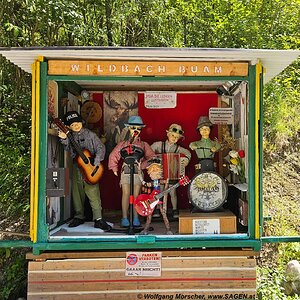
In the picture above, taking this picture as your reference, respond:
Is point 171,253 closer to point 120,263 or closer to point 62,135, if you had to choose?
point 120,263

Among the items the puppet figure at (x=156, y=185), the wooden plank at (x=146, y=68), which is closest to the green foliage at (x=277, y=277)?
the puppet figure at (x=156, y=185)

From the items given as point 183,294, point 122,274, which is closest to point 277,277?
point 183,294

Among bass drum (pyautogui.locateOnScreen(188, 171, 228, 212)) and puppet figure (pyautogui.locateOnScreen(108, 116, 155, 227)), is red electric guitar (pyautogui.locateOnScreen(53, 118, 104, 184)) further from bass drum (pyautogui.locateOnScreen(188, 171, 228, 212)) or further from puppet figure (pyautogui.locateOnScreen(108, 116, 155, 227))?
bass drum (pyautogui.locateOnScreen(188, 171, 228, 212))

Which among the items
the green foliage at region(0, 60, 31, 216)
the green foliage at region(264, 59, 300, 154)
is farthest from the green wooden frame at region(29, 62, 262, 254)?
the green foliage at region(264, 59, 300, 154)

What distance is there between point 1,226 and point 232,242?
3964 millimetres

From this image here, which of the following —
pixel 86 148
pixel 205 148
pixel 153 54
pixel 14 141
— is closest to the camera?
pixel 153 54

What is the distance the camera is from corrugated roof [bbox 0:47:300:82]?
4.42 meters

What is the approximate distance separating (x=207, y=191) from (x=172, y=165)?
0.71 m

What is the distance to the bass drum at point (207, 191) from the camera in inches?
207

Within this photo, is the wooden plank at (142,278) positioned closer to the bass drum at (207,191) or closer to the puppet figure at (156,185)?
the puppet figure at (156,185)

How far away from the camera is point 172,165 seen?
574 cm

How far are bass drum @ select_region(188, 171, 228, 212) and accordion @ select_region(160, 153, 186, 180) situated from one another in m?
0.50

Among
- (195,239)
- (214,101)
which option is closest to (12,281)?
(195,239)

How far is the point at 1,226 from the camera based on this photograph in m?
6.76
